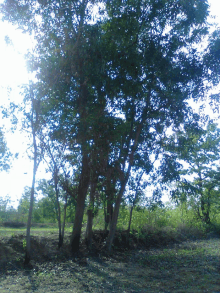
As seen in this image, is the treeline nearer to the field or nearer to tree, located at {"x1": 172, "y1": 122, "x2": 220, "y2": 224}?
the field

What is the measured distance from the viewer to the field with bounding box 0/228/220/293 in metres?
8.26

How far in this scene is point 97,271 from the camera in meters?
10.4

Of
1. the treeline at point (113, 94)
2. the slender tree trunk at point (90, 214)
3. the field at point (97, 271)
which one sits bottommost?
the field at point (97, 271)

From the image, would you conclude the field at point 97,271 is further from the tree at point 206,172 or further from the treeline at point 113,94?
the tree at point 206,172

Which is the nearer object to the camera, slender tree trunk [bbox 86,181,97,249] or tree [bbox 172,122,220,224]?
slender tree trunk [bbox 86,181,97,249]

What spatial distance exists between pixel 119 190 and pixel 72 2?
25.7 feet

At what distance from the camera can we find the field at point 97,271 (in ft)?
27.1

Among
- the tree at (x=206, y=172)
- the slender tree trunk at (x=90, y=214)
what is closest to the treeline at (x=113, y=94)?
the slender tree trunk at (x=90, y=214)

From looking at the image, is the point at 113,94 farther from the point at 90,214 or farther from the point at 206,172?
the point at 206,172

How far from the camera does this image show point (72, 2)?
11.1 m

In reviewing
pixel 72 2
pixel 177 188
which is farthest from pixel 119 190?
pixel 72 2

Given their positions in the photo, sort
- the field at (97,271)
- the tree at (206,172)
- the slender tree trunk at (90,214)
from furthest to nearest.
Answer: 1. the tree at (206,172)
2. the slender tree trunk at (90,214)
3. the field at (97,271)

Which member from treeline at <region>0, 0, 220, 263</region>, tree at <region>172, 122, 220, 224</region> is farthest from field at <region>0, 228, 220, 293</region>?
tree at <region>172, 122, 220, 224</region>

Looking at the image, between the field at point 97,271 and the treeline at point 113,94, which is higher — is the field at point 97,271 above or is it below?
below
